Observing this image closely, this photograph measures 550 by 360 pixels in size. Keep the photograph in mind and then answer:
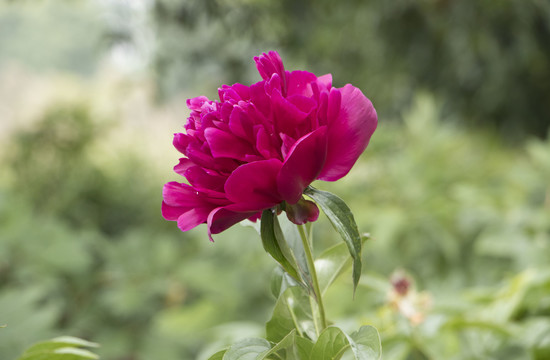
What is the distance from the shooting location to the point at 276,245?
0.79ft

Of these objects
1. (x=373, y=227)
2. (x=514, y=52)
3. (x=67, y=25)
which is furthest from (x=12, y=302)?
(x=67, y=25)

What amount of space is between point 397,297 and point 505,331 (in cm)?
11

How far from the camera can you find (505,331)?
0.44 meters

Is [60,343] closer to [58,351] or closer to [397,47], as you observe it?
[58,351]

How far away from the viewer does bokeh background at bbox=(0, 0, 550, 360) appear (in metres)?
0.65

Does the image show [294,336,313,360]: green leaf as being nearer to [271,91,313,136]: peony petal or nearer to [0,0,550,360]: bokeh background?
[271,91,313,136]: peony petal

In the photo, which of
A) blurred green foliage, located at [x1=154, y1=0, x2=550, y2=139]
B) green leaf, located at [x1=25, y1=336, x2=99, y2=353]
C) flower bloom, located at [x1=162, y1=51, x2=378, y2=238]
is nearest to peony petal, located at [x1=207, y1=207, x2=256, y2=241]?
flower bloom, located at [x1=162, y1=51, x2=378, y2=238]

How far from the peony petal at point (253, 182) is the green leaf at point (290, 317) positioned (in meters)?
0.08

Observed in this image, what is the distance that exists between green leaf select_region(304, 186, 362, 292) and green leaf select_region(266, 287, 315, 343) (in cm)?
7

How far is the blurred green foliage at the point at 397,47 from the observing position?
6.46ft

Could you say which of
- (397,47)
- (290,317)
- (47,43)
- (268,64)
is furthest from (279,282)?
(47,43)

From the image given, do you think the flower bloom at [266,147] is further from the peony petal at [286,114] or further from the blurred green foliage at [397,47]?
the blurred green foliage at [397,47]

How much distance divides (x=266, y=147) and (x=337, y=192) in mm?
1189

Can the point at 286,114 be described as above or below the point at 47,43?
below
